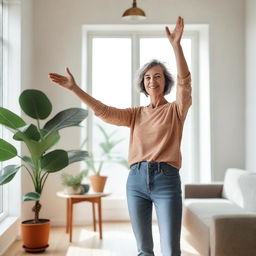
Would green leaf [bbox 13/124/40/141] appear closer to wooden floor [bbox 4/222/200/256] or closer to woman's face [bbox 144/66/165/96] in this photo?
wooden floor [bbox 4/222/200/256]

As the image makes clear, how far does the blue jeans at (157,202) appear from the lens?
6.36 ft

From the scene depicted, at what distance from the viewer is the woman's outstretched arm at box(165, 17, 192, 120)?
1970 millimetres

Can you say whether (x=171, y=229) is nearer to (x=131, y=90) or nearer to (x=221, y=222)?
(x=221, y=222)

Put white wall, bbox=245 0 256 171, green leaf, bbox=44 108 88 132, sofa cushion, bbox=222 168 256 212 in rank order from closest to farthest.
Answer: green leaf, bbox=44 108 88 132
sofa cushion, bbox=222 168 256 212
white wall, bbox=245 0 256 171

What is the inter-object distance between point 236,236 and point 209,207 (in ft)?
3.44

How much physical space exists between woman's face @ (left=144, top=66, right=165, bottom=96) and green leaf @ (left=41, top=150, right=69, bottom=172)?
152 centimetres

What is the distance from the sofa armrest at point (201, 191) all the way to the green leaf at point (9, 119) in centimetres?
204

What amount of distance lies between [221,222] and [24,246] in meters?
1.89

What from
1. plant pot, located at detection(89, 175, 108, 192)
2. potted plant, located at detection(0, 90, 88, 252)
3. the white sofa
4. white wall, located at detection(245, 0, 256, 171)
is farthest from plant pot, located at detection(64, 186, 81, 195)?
white wall, located at detection(245, 0, 256, 171)

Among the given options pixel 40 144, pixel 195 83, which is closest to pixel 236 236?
pixel 40 144

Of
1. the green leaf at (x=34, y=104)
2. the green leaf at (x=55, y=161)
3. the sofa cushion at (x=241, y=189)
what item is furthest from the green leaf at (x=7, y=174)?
the sofa cushion at (x=241, y=189)

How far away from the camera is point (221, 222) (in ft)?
9.20

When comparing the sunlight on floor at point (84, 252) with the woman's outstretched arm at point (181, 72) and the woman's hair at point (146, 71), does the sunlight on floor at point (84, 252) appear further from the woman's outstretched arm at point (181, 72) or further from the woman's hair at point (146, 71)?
the woman's outstretched arm at point (181, 72)

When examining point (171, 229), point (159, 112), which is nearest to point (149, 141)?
point (159, 112)
